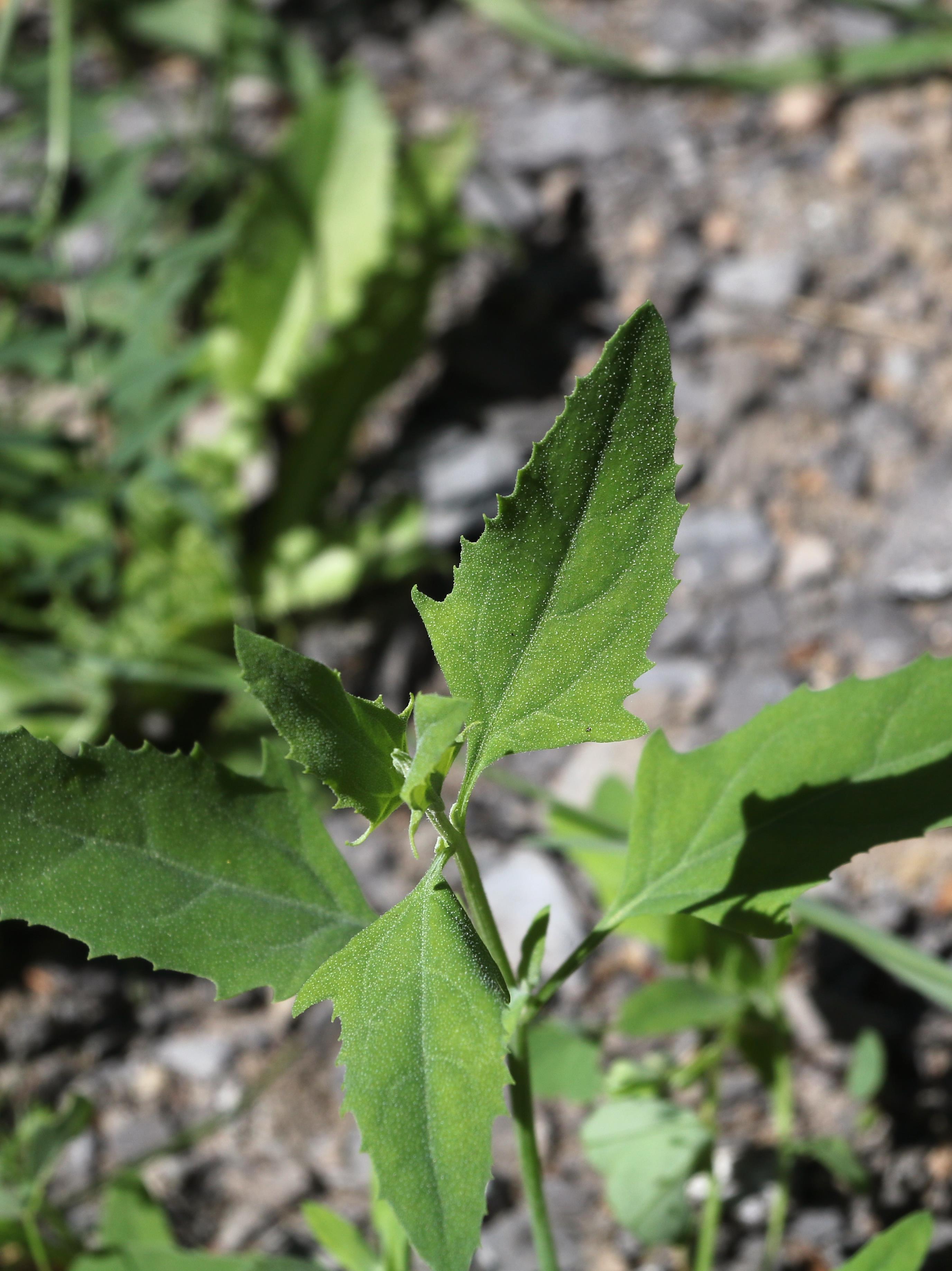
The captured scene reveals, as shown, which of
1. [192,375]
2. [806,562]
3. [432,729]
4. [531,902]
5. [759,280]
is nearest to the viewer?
[432,729]

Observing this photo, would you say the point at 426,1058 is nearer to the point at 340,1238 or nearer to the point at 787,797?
the point at 787,797

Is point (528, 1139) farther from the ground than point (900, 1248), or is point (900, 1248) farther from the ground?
point (528, 1139)

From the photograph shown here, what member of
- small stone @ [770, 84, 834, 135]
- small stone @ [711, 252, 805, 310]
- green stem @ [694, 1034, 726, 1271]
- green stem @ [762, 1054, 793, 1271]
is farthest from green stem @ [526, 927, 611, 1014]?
small stone @ [770, 84, 834, 135]

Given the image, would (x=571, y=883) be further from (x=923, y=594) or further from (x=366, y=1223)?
(x=923, y=594)

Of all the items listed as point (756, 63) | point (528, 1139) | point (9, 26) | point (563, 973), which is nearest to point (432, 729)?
point (563, 973)

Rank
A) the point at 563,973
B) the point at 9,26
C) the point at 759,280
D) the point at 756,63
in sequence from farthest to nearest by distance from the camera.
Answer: the point at 756,63
the point at 759,280
the point at 9,26
the point at 563,973

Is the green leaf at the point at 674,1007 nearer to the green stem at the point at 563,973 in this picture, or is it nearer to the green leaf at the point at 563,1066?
the green leaf at the point at 563,1066
